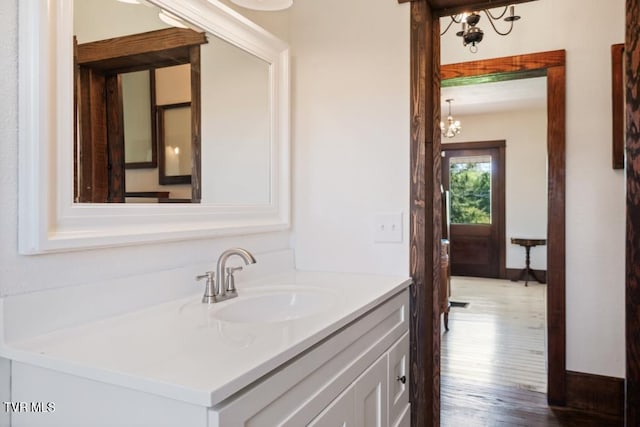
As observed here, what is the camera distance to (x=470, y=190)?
6.86 m

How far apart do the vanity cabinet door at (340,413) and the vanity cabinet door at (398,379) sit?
0.34 metres

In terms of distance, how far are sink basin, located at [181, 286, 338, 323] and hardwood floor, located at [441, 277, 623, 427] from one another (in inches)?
50.5

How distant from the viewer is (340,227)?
189cm

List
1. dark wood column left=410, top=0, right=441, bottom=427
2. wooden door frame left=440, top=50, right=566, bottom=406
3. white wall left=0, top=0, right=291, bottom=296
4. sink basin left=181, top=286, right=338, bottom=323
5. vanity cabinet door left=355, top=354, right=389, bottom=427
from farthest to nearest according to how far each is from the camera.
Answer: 1. wooden door frame left=440, top=50, right=566, bottom=406
2. dark wood column left=410, top=0, right=441, bottom=427
3. sink basin left=181, top=286, right=338, bottom=323
4. vanity cabinet door left=355, top=354, right=389, bottom=427
5. white wall left=0, top=0, right=291, bottom=296

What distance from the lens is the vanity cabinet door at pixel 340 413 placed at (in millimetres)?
1020

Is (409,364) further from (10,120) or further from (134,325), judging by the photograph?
(10,120)

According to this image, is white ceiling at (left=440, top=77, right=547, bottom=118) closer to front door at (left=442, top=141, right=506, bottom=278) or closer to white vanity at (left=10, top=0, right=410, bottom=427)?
front door at (left=442, top=141, right=506, bottom=278)

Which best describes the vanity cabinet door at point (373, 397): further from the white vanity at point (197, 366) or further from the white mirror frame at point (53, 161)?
the white mirror frame at point (53, 161)

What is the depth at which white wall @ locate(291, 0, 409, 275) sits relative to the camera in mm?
1775

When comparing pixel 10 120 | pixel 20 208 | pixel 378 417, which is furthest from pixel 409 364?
pixel 10 120

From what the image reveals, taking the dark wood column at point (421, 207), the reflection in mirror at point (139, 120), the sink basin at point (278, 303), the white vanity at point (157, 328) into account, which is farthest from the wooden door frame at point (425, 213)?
the reflection in mirror at point (139, 120)

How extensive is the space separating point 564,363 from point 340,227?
5.41 ft

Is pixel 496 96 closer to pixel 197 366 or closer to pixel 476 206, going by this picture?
pixel 476 206

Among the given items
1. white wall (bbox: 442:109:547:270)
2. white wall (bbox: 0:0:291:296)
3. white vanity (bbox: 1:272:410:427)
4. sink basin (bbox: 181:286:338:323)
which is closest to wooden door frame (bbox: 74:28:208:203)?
white wall (bbox: 0:0:291:296)
